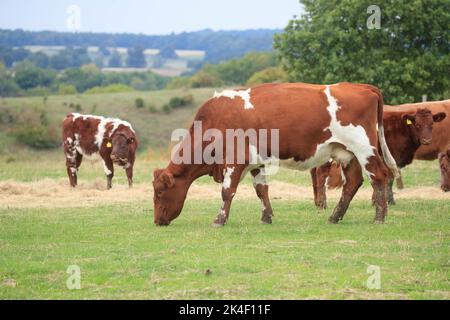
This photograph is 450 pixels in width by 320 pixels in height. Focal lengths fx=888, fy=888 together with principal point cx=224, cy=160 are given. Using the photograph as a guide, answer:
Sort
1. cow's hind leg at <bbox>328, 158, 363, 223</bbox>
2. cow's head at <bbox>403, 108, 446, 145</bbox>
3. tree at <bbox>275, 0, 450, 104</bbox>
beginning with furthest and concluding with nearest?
1. tree at <bbox>275, 0, 450, 104</bbox>
2. cow's head at <bbox>403, 108, 446, 145</bbox>
3. cow's hind leg at <bbox>328, 158, 363, 223</bbox>

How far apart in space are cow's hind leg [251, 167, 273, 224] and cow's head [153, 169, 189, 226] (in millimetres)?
1379

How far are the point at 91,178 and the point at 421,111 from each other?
12932 mm

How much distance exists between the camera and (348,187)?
15750 millimetres

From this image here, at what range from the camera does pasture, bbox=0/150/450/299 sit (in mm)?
9906

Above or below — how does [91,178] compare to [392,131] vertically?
below

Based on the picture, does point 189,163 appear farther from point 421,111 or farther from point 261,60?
point 261,60

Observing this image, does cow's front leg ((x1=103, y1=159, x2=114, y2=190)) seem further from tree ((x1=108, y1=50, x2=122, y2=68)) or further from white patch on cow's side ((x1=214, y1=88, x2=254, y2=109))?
tree ((x1=108, y1=50, x2=122, y2=68))

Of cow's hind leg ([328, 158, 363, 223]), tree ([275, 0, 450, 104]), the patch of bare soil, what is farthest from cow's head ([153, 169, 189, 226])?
tree ([275, 0, 450, 104])

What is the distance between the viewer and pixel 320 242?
13227 millimetres

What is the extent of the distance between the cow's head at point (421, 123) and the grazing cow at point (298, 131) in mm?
2178

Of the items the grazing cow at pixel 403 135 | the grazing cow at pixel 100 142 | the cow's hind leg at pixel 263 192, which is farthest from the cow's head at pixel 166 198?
the grazing cow at pixel 100 142

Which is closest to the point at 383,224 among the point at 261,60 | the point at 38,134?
the point at 38,134

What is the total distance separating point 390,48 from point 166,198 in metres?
19.6

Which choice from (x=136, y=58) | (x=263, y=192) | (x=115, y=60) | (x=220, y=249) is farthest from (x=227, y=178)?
(x=136, y=58)
